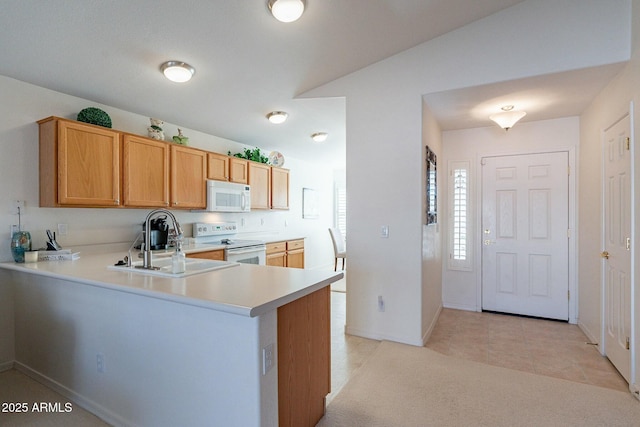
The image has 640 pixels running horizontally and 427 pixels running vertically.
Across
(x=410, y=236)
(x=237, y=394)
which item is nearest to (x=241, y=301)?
(x=237, y=394)

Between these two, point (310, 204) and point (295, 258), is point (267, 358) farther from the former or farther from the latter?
point (310, 204)

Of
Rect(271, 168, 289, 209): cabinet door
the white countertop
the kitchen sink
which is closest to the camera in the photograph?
the white countertop

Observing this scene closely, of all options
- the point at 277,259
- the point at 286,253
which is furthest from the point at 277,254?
the point at 286,253

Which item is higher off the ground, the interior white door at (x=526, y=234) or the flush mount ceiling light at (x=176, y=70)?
the flush mount ceiling light at (x=176, y=70)

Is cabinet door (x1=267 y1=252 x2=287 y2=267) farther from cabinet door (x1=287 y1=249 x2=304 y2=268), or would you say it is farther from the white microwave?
the white microwave

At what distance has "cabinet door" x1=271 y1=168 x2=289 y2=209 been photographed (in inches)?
203

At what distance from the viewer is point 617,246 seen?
2.49 metres

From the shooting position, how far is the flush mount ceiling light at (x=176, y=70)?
2648 millimetres

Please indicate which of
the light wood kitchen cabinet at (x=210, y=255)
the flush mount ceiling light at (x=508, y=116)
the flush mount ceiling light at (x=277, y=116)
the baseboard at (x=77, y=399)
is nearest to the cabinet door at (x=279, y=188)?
the flush mount ceiling light at (x=277, y=116)

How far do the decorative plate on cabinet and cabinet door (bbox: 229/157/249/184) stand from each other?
63 cm

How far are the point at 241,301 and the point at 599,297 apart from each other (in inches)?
130

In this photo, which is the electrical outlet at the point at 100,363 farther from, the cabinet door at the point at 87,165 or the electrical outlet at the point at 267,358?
the cabinet door at the point at 87,165

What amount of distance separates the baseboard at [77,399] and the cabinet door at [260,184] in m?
2.93

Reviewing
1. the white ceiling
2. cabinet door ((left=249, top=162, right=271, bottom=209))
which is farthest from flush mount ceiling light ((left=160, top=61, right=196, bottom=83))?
cabinet door ((left=249, top=162, right=271, bottom=209))
